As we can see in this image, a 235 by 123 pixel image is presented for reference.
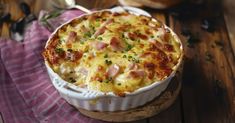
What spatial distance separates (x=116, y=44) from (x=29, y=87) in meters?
0.40

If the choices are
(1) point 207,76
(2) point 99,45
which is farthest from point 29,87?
(1) point 207,76

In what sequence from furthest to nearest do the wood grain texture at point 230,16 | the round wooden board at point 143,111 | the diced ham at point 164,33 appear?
the wood grain texture at point 230,16, the diced ham at point 164,33, the round wooden board at point 143,111

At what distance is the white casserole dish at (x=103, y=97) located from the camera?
4.59 feet

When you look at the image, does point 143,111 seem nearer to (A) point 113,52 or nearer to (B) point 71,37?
(A) point 113,52

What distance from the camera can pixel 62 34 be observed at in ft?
5.46

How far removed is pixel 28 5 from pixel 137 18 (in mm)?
724

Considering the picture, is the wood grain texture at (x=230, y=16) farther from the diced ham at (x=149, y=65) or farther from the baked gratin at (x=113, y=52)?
the diced ham at (x=149, y=65)

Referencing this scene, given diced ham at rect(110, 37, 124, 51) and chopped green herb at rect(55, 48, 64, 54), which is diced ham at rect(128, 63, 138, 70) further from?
chopped green herb at rect(55, 48, 64, 54)

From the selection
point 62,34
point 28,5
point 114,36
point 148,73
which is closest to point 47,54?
point 62,34

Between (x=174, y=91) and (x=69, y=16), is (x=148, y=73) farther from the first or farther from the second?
(x=69, y=16)

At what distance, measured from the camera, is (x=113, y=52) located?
155 cm

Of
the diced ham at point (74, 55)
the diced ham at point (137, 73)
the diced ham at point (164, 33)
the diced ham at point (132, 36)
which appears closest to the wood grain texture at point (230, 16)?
the diced ham at point (164, 33)

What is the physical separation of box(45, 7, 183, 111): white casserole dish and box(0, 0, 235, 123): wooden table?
0.47 feet

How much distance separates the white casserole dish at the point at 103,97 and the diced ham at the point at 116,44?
0.69 feet
